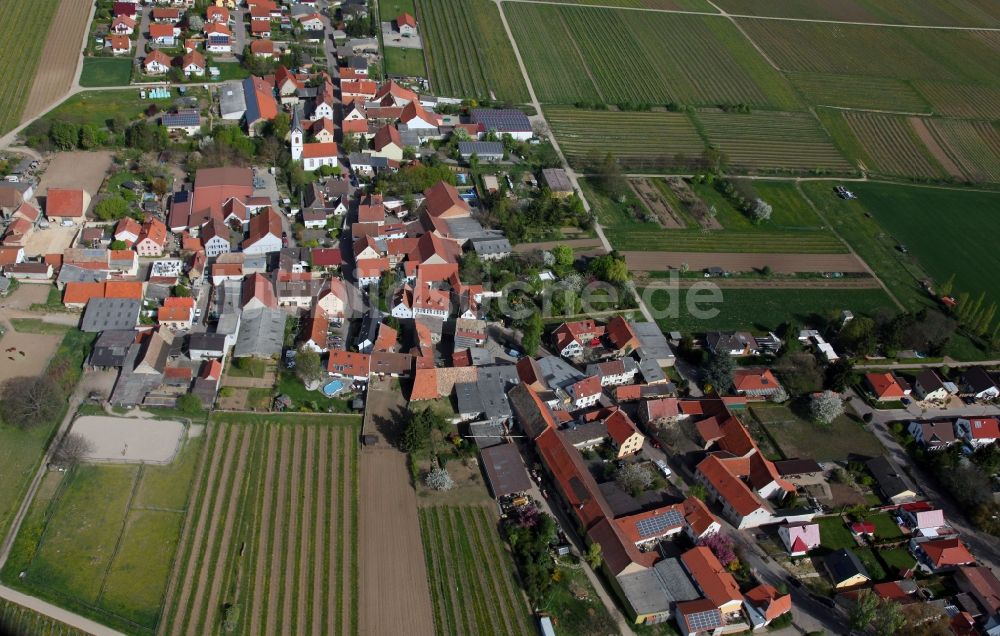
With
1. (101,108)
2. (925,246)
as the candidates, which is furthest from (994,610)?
(101,108)

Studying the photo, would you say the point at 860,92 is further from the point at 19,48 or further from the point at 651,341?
the point at 19,48

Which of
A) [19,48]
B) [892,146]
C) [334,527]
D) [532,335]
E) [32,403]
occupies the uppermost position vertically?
[19,48]

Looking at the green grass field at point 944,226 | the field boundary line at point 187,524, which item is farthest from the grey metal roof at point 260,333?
the green grass field at point 944,226

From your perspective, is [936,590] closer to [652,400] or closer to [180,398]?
[652,400]

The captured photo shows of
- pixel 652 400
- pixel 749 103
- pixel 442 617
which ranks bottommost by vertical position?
pixel 442 617

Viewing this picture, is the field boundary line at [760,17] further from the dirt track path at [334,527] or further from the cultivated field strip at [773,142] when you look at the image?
the dirt track path at [334,527]

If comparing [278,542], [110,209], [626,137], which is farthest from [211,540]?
[626,137]

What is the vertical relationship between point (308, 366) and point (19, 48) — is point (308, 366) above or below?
below
